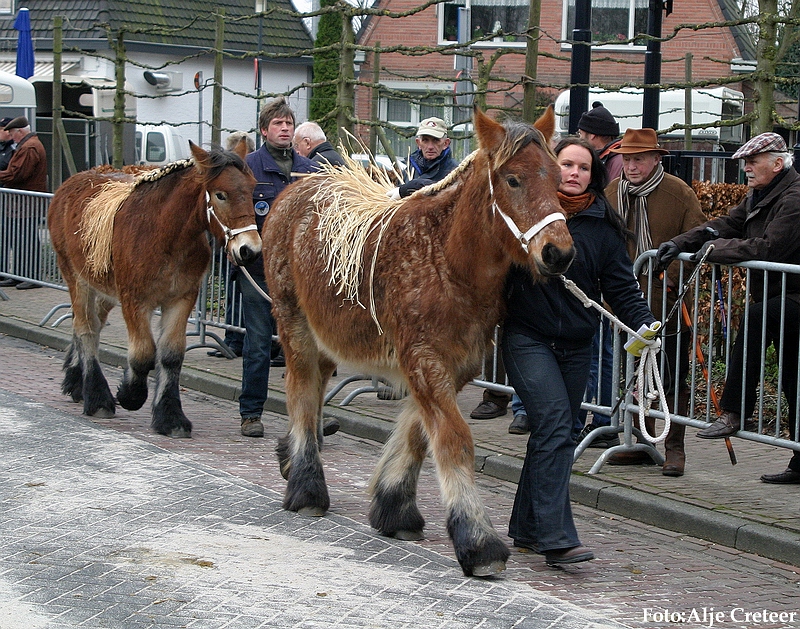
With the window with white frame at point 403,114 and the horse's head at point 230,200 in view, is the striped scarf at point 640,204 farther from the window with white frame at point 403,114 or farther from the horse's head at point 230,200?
the window with white frame at point 403,114

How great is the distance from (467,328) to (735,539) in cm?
197

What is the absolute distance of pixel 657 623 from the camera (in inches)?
201

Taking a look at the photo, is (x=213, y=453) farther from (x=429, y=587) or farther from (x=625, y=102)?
(x=625, y=102)

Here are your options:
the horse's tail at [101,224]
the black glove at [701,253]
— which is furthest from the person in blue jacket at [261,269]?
the black glove at [701,253]

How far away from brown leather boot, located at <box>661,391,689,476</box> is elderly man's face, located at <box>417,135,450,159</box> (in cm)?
281

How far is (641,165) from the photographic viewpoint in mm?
7793

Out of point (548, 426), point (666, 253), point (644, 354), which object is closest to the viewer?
point (548, 426)

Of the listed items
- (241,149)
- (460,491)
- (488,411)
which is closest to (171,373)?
(241,149)

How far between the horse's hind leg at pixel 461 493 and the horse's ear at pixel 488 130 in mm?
1184

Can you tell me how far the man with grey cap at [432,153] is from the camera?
9.14 m

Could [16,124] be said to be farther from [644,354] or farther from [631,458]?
[644,354]

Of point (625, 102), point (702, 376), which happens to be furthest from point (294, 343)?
point (625, 102)

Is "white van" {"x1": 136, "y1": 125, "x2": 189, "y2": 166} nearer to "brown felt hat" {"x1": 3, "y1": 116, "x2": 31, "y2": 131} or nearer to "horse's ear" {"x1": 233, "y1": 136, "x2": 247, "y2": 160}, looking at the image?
"brown felt hat" {"x1": 3, "y1": 116, "x2": 31, "y2": 131}

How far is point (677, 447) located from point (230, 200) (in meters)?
3.41
